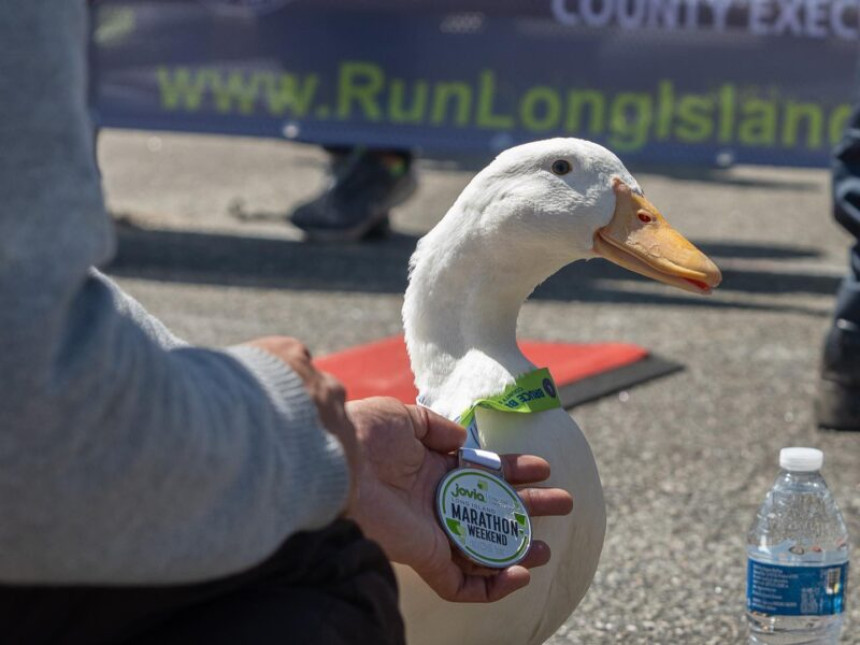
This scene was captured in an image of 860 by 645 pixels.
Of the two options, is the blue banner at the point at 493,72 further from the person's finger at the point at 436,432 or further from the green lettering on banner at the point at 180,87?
the person's finger at the point at 436,432

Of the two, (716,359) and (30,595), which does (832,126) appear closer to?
(716,359)

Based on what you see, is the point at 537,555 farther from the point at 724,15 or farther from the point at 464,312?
the point at 724,15

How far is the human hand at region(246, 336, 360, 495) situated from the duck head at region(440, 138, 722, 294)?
30.1 inches

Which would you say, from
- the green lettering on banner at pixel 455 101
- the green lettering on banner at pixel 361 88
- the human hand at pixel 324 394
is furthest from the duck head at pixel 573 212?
the green lettering on banner at pixel 361 88

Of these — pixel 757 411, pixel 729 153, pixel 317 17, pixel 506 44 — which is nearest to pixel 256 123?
pixel 317 17

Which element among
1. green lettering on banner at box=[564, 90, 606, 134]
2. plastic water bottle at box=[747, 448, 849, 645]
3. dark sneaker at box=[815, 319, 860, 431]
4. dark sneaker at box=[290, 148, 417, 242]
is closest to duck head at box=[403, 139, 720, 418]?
plastic water bottle at box=[747, 448, 849, 645]

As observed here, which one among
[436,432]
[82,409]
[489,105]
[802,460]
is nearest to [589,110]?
[489,105]

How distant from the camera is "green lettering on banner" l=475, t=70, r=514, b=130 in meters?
6.34

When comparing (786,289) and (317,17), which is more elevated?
(317,17)

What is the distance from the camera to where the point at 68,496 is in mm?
1286

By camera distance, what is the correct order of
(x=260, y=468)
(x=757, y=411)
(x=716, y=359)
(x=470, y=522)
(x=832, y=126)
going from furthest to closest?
(x=832, y=126), (x=716, y=359), (x=757, y=411), (x=470, y=522), (x=260, y=468)

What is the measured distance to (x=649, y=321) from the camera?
548cm

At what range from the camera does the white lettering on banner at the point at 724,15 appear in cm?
602

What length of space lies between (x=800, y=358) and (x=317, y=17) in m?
2.77
